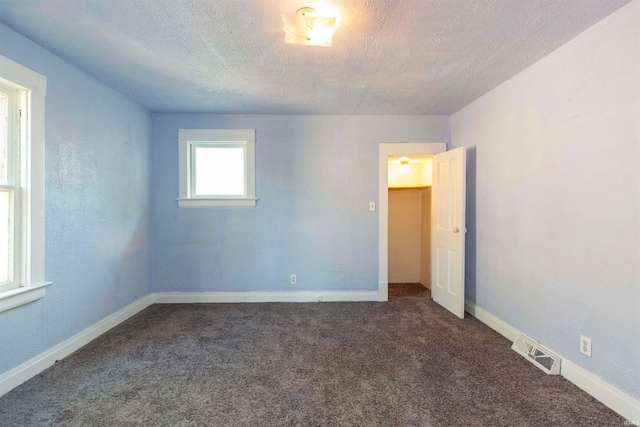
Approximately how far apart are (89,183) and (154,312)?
1.58m

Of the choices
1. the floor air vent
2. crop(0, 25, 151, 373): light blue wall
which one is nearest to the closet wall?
the floor air vent

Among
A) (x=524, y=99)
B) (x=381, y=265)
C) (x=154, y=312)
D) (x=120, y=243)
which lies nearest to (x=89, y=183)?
(x=120, y=243)

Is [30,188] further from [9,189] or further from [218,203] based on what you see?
[218,203]

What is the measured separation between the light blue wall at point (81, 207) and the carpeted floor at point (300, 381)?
0.33 meters

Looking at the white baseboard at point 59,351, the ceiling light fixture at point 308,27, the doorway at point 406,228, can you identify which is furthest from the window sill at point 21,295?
the doorway at point 406,228

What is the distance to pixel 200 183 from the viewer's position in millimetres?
3748

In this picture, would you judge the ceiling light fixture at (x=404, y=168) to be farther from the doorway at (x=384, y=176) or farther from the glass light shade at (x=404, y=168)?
the doorway at (x=384, y=176)

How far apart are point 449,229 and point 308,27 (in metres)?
2.54

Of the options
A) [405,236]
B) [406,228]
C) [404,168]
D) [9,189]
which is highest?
[404,168]

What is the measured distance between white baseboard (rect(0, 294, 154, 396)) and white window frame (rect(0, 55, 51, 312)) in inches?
17.7

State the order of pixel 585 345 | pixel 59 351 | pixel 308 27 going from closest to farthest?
pixel 308 27, pixel 585 345, pixel 59 351

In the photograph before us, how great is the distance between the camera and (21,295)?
194cm

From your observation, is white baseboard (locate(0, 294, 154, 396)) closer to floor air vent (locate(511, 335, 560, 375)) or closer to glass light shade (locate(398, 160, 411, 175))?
floor air vent (locate(511, 335, 560, 375))

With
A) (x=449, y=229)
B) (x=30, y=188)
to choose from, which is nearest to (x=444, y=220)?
(x=449, y=229)
